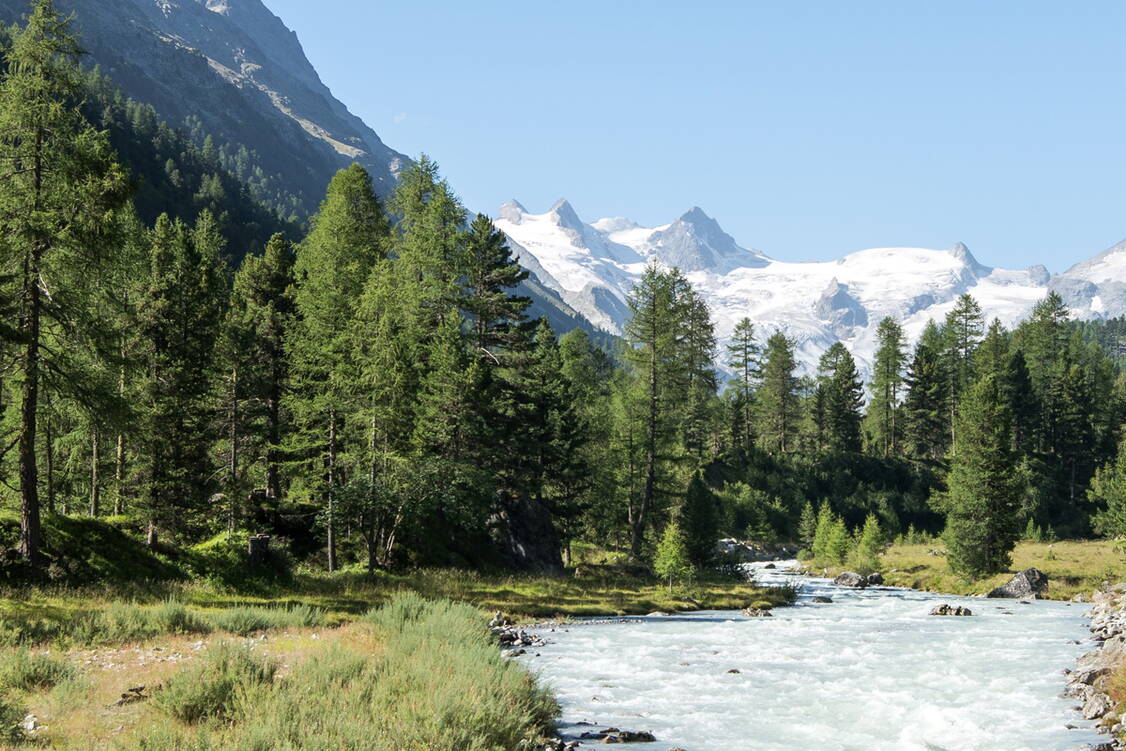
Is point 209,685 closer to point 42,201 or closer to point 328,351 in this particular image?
point 42,201

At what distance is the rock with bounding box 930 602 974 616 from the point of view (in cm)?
3606

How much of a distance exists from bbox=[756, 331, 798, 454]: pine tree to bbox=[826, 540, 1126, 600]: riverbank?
3433cm

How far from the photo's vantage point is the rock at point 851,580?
5300cm

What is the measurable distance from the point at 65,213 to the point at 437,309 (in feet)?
71.5

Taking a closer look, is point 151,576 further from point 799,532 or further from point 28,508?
point 799,532

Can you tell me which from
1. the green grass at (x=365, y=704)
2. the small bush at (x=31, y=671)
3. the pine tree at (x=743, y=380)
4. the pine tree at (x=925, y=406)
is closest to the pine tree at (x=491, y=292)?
the green grass at (x=365, y=704)

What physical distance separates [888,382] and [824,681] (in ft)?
287

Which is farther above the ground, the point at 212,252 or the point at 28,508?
the point at 212,252

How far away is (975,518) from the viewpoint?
4778cm

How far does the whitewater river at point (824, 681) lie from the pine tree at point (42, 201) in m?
15.8

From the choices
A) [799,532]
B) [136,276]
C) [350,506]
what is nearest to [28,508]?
[350,506]

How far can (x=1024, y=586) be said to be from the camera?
43.7 meters

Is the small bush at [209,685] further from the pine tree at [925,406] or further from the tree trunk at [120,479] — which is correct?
the pine tree at [925,406]

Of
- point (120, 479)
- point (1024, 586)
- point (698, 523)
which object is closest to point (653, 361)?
point (698, 523)
